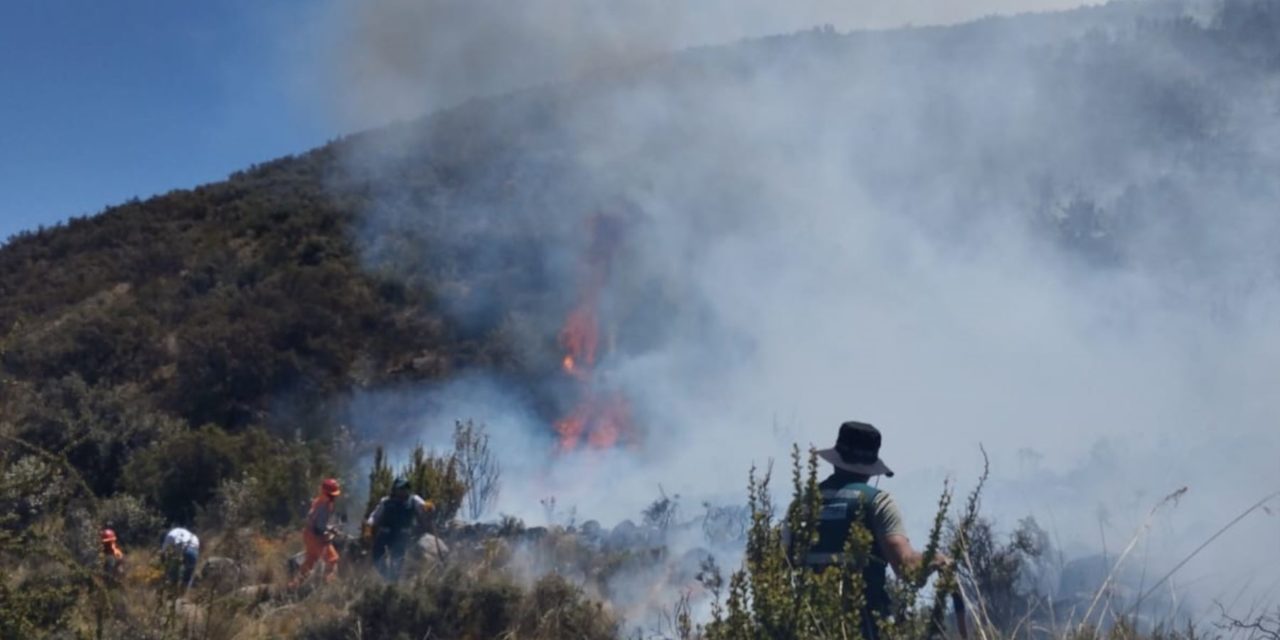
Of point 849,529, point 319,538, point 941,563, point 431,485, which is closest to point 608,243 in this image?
point 431,485

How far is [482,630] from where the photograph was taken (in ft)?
19.6

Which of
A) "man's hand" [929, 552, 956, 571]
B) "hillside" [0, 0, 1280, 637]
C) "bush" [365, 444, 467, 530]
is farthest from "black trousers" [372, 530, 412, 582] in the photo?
"man's hand" [929, 552, 956, 571]

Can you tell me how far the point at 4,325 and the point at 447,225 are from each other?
840 cm

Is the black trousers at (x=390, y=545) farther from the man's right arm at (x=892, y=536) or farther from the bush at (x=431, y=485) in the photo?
the man's right arm at (x=892, y=536)

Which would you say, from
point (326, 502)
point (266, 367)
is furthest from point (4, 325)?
point (326, 502)

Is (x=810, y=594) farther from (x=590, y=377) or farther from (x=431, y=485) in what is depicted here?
(x=590, y=377)

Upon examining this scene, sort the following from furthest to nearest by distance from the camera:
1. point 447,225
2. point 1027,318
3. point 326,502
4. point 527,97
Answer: point 527,97, point 447,225, point 1027,318, point 326,502

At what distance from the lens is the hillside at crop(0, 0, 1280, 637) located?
47.7 ft

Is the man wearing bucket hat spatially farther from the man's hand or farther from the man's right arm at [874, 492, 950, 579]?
the man's hand

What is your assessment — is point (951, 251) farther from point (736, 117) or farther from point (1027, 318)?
point (736, 117)

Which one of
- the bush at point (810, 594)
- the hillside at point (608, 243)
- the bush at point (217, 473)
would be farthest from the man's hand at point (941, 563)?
the bush at point (217, 473)

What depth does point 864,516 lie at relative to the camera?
3705mm

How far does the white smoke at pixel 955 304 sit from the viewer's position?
36.8ft

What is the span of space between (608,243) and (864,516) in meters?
17.3
